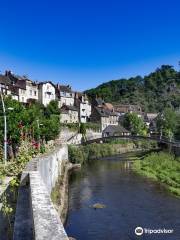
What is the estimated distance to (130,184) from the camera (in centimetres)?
3488

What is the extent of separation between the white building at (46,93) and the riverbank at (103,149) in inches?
647

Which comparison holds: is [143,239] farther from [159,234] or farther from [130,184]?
[130,184]

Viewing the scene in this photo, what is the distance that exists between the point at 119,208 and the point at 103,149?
41991 mm

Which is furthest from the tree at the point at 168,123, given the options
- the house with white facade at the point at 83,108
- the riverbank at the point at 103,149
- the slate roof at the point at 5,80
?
the slate roof at the point at 5,80

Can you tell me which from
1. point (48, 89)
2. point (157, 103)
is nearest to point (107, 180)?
point (48, 89)

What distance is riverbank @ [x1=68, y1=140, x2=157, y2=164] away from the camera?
5311 cm

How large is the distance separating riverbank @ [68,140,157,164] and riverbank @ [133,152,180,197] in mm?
8650

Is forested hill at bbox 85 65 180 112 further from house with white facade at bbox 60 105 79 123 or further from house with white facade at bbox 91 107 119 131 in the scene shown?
house with white facade at bbox 60 105 79 123

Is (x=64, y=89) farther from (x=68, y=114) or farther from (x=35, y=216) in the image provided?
(x=35, y=216)

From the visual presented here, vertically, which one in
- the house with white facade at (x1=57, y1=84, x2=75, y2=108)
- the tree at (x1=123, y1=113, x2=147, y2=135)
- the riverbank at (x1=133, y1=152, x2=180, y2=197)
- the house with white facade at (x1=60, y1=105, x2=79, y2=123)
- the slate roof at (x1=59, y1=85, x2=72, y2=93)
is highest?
the slate roof at (x1=59, y1=85, x2=72, y2=93)

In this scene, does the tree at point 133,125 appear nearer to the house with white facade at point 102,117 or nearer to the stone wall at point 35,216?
the house with white facade at point 102,117

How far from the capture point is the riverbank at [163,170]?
114 feet

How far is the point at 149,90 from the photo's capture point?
175 meters

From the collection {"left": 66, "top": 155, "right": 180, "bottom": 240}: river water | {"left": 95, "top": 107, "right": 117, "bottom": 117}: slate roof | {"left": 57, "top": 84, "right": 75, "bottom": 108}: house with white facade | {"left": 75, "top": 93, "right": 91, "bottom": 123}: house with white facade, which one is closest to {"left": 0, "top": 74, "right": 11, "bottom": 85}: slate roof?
{"left": 57, "top": 84, "right": 75, "bottom": 108}: house with white facade
